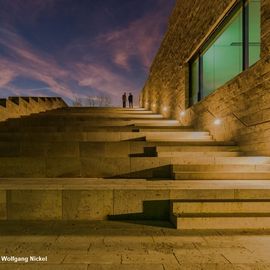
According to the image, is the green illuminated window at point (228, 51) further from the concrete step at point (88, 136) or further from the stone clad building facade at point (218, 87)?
the concrete step at point (88, 136)

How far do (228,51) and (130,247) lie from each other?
23.2 ft

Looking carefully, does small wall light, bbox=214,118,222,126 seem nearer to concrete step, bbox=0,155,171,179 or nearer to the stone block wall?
concrete step, bbox=0,155,171,179

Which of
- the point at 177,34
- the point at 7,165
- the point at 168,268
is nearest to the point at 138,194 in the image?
the point at 168,268

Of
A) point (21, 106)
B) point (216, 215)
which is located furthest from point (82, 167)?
point (21, 106)

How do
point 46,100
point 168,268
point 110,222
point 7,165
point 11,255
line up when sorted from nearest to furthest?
point 168,268 → point 11,255 → point 110,222 → point 7,165 → point 46,100

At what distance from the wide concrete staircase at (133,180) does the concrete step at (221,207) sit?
0.02 m

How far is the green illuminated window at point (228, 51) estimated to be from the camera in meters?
7.21

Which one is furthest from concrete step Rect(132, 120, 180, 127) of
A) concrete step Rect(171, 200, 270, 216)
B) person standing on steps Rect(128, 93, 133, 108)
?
person standing on steps Rect(128, 93, 133, 108)

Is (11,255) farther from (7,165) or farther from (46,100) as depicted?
(46,100)

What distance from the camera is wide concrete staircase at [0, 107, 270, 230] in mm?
4527

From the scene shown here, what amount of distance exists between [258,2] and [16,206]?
6883 mm

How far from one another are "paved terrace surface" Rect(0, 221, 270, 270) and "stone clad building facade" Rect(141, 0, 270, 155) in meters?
3.14

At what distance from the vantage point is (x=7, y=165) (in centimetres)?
648

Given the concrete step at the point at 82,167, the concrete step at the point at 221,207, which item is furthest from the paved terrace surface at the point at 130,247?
the concrete step at the point at 82,167
